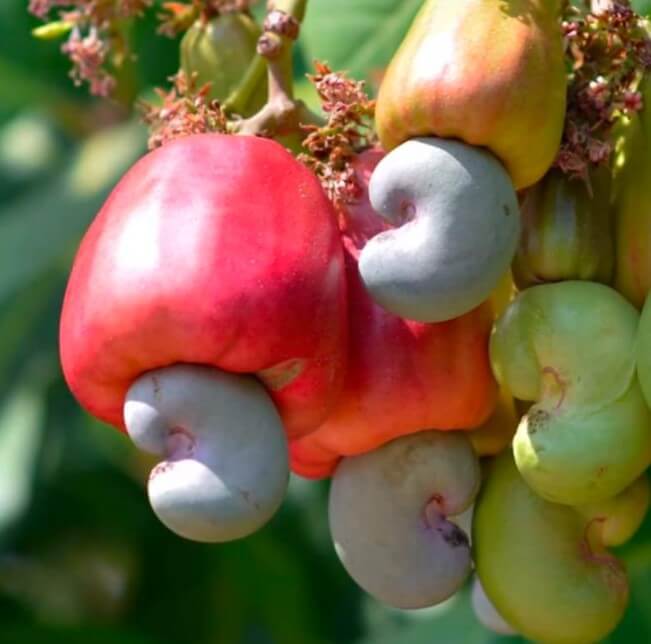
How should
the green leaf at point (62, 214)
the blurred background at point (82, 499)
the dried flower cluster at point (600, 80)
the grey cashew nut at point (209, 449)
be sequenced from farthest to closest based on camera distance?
the blurred background at point (82, 499), the green leaf at point (62, 214), the dried flower cluster at point (600, 80), the grey cashew nut at point (209, 449)

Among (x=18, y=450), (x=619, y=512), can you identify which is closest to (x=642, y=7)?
(x=619, y=512)

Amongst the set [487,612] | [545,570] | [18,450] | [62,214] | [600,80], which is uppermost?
[600,80]

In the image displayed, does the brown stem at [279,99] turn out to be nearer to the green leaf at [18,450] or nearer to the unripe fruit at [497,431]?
the unripe fruit at [497,431]

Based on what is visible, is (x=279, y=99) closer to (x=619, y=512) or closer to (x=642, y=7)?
(x=642, y=7)

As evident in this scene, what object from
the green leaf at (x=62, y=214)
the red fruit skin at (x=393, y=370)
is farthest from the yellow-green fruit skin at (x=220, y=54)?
the green leaf at (x=62, y=214)

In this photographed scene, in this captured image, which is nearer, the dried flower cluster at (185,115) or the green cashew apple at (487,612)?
the dried flower cluster at (185,115)

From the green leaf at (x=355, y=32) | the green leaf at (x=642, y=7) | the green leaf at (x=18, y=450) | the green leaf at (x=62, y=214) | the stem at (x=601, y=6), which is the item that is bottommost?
the green leaf at (x=18, y=450)
